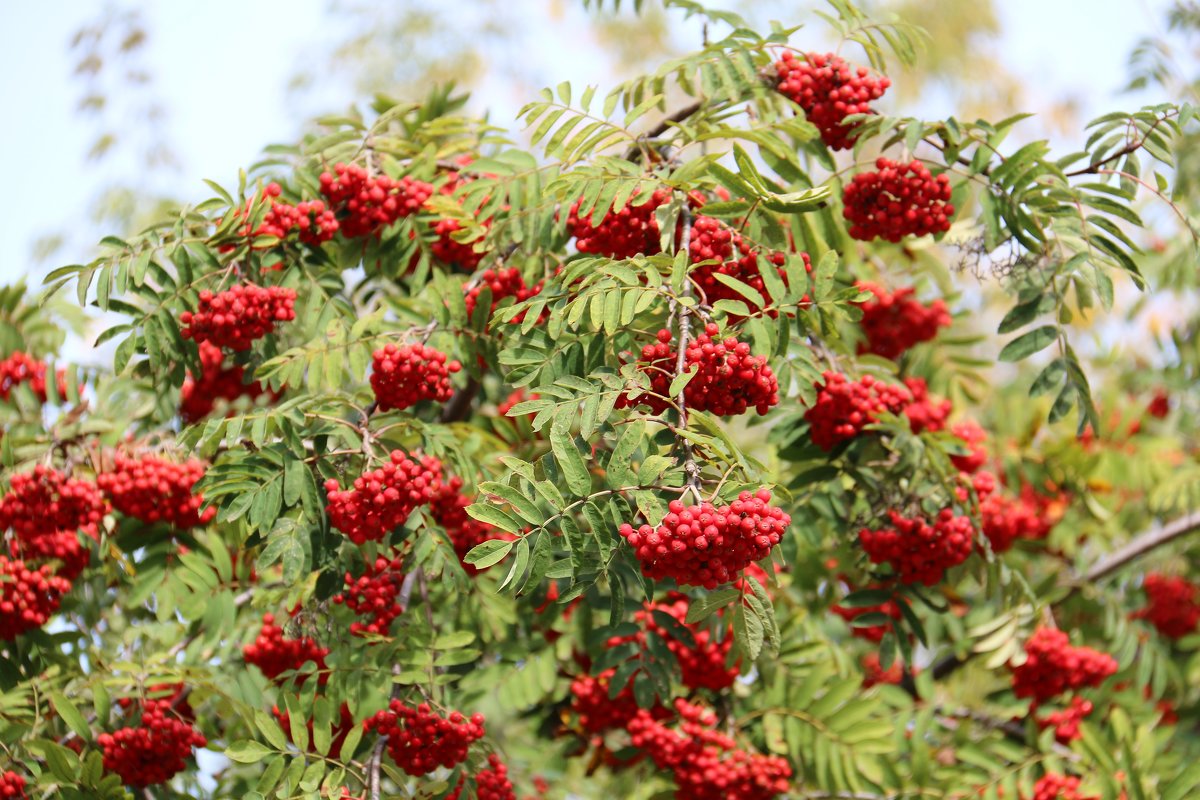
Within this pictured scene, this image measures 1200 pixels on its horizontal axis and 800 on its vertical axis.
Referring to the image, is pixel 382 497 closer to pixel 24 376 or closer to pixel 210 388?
pixel 210 388

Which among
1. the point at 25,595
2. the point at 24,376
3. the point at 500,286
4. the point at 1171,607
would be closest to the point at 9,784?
the point at 25,595

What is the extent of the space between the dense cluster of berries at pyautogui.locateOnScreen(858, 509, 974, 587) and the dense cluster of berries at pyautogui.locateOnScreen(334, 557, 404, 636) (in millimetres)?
1323

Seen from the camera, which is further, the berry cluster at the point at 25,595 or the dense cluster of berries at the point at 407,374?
the berry cluster at the point at 25,595

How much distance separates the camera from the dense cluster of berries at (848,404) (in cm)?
333

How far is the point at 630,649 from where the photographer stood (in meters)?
3.52

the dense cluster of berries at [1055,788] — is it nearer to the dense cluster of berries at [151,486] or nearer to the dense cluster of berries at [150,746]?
the dense cluster of berries at [150,746]

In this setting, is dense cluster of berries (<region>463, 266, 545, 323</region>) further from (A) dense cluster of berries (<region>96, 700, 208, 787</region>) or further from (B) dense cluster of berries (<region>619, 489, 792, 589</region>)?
(A) dense cluster of berries (<region>96, 700, 208, 787</region>)

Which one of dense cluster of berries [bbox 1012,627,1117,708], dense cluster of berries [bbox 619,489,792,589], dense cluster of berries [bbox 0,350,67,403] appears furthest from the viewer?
dense cluster of berries [bbox 0,350,67,403]

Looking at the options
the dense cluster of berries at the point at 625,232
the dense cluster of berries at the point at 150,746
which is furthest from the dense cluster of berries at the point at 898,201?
the dense cluster of berries at the point at 150,746

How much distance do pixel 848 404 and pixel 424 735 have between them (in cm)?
141

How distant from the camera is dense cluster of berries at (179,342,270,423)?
4.04 m

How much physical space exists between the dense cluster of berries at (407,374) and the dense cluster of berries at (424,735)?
769 millimetres

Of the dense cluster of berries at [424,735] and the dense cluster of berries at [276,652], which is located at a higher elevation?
the dense cluster of berries at [276,652]

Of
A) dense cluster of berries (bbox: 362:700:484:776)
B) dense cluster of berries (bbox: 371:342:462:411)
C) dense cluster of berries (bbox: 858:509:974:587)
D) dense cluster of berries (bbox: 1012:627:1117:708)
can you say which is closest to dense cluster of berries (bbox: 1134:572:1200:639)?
dense cluster of berries (bbox: 1012:627:1117:708)
